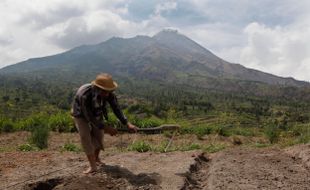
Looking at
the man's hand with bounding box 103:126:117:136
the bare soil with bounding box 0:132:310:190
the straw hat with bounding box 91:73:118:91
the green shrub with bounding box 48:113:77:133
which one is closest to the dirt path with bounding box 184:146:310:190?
the bare soil with bounding box 0:132:310:190

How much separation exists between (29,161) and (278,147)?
5.46 meters

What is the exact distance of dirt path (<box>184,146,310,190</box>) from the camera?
659cm

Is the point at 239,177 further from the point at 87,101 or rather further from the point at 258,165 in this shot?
the point at 87,101

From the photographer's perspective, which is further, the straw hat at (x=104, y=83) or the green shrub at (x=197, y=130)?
the green shrub at (x=197, y=130)

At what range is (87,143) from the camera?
7.05 metres

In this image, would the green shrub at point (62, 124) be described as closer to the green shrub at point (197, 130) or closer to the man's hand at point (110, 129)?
the green shrub at point (197, 130)

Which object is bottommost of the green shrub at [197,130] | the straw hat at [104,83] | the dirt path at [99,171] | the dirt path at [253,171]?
the green shrub at [197,130]

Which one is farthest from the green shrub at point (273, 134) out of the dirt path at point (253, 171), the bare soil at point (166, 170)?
the dirt path at point (253, 171)

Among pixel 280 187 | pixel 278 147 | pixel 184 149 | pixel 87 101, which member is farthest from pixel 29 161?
pixel 278 147

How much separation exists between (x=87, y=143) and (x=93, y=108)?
23.0 inches

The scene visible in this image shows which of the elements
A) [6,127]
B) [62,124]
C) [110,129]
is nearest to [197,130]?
[62,124]

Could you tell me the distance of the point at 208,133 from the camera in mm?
16047

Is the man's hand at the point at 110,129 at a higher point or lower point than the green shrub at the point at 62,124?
higher

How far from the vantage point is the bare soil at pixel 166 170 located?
659 cm
